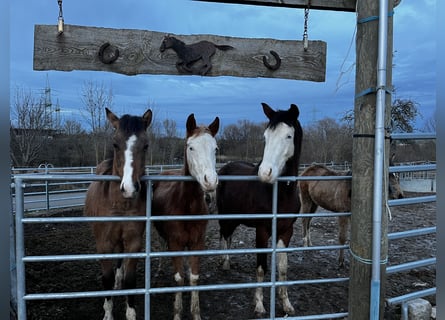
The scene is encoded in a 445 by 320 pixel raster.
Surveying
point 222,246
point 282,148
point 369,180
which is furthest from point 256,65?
point 222,246

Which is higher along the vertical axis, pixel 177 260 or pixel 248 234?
pixel 177 260

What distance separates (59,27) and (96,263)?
12.0ft

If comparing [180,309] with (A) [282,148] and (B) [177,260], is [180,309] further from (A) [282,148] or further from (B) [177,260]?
(A) [282,148]

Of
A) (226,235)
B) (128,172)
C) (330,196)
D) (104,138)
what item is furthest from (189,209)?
(104,138)

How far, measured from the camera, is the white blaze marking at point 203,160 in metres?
2.57

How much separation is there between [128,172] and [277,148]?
1.32 meters

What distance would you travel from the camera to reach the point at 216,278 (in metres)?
4.52

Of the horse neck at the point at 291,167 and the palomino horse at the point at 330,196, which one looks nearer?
the horse neck at the point at 291,167

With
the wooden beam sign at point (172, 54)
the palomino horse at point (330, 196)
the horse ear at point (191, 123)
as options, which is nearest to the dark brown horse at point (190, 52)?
the wooden beam sign at point (172, 54)

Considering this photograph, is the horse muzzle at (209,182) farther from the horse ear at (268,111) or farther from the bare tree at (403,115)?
the bare tree at (403,115)

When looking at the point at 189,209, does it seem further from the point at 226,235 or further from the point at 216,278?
the point at 226,235

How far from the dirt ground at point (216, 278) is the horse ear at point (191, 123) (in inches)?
78.3

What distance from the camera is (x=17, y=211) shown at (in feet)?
6.78

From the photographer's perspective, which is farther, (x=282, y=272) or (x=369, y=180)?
(x=282, y=272)
